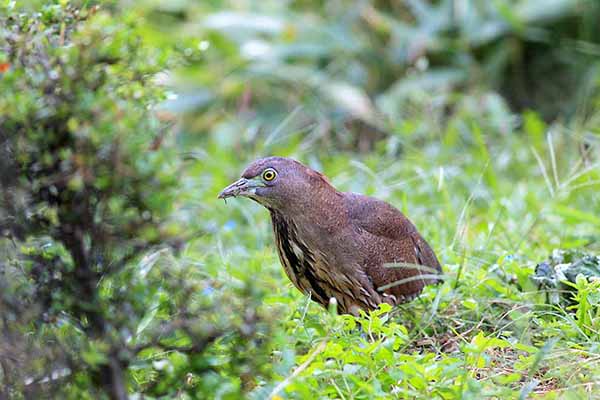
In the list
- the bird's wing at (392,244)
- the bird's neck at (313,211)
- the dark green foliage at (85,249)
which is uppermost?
the dark green foliage at (85,249)

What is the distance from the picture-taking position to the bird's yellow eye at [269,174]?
423cm

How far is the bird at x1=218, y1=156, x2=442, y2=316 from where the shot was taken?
4.23m

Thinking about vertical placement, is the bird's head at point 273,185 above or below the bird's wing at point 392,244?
above

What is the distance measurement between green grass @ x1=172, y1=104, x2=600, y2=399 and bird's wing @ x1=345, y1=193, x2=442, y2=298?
129mm

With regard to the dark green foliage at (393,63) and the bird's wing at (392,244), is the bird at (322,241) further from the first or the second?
the dark green foliage at (393,63)

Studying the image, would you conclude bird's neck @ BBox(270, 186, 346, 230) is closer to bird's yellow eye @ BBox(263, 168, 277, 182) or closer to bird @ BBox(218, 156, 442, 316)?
bird @ BBox(218, 156, 442, 316)

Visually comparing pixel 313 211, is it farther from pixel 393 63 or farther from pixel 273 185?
pixel 393 63

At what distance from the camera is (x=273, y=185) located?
13.9ft

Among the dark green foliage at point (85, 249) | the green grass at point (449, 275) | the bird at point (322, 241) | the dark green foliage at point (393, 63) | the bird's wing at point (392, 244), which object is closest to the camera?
the dark green foliage at point (85, 249)

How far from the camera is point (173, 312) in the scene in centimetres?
312

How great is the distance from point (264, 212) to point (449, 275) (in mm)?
2113

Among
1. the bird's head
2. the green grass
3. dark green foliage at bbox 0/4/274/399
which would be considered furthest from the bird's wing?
dark green foliage at bbox 0/4/274/399

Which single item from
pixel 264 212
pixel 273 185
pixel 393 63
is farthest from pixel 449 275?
pixel 393 63

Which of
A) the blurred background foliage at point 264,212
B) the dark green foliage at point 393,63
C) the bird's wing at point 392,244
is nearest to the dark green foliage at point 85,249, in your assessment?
the blurred background foliage at point 264,212
